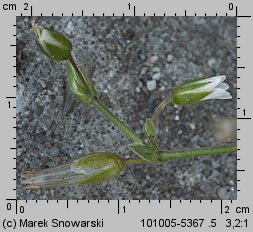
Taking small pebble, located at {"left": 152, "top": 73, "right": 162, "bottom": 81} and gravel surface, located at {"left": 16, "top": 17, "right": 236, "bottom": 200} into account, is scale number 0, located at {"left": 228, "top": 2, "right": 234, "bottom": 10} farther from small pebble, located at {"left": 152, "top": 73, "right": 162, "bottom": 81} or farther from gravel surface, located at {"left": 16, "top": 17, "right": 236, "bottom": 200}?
small pebble, located at {"left": 152, "top": 73, "right": 162, "bottom": 81}

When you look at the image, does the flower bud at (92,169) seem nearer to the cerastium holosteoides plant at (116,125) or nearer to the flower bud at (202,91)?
the cerastium holosteoides plant at (116,125)

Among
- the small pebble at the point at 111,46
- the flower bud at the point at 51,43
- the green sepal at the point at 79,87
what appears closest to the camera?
the flower bud at the point at 51,43

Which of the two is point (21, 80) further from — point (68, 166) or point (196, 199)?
point (196, 199)

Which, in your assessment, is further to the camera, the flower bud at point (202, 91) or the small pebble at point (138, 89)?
the small pebble at point (138, 89)

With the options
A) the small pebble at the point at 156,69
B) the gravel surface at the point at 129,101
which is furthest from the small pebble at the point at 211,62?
the small pebble at the point at 156,69

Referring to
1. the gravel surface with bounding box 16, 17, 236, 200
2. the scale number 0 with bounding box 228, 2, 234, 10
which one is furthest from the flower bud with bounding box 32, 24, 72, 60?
the scale number 0 with bounding box 228, 2, 234, 10

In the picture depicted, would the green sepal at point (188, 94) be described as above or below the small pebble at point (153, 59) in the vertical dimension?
below

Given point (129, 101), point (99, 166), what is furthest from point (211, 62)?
point (99, 166)

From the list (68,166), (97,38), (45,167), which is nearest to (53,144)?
(45,167)
